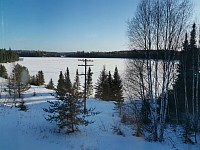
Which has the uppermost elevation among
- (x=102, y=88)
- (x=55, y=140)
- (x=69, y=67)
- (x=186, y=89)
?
(x=69, y=67)

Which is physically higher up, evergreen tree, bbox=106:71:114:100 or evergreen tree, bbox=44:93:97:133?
evergreen tree, bbox=44:93:97:133

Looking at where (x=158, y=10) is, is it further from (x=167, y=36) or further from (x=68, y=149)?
(x=68, y=149)

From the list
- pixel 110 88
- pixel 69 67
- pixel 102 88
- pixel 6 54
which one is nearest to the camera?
pixel 6 54

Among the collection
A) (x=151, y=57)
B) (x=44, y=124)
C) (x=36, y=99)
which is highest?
(x=151, y=57)

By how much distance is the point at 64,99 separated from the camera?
9789 mm

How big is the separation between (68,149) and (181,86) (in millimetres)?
14047

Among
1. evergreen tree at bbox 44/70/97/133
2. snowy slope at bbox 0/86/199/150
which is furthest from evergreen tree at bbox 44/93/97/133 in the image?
snowy slope at bbox 0/86/199/150

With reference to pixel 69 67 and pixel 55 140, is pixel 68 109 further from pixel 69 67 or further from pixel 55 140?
pixel 69 67

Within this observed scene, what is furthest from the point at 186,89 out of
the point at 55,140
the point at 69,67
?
the point at 69,67

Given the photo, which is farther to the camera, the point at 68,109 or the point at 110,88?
the point at 110,88

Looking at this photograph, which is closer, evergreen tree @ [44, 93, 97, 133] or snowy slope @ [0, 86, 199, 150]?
snowy slope @ [0, 86, 199, 150]

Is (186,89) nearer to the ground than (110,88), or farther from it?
farther from it

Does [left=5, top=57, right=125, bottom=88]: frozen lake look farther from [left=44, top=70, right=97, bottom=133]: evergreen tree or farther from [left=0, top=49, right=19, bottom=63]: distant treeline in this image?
[left=44, top=70, right=97, bottom=133]: evergreen tree

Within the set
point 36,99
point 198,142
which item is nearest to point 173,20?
point 198,142
